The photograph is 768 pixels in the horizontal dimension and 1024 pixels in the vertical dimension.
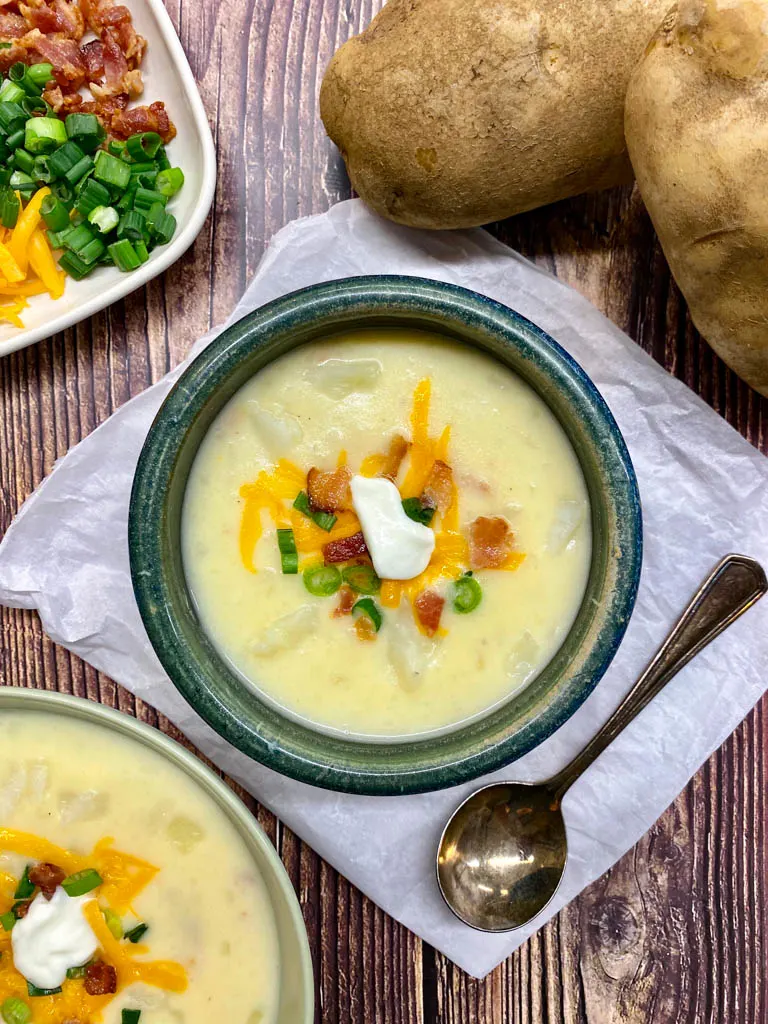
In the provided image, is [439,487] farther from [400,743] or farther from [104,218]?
[104,218]

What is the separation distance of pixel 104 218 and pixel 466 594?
3.15 ft

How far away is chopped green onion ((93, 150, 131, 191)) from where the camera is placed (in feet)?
5.26

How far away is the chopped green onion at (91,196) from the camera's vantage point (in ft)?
5.27

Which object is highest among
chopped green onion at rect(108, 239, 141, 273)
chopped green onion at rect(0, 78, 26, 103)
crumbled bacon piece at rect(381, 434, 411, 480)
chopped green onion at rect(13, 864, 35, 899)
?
chopped green onion at rect(0, 78, 26, 103)

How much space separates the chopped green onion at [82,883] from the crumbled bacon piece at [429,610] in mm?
712

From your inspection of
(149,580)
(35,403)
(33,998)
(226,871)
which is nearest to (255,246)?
(35,403)

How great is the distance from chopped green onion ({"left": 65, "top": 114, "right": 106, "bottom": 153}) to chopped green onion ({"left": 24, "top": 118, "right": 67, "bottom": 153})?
2 centimetres

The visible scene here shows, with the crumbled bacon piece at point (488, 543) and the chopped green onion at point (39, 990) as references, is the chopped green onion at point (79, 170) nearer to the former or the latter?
the crumbled bacon piece at point (488, 543)

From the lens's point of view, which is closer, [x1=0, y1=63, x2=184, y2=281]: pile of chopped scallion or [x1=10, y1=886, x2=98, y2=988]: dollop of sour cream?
[x1=10, y1=886, x2=98, y2=988]: dollop of sour cream

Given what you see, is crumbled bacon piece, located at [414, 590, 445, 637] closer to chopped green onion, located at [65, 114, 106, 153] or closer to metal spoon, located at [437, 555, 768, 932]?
metal spoon, located at [437, 555, 768, 932]

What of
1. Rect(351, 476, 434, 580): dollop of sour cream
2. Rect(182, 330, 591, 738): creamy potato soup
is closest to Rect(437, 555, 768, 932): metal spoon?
Rect(182, 330, 591, 738): creamy potato soup

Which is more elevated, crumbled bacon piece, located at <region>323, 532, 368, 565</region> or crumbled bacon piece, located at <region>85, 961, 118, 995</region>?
crumbled bacon piece, located at <region>323, 532, 368, 565</region>

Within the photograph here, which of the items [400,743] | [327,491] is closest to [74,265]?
[327,491]

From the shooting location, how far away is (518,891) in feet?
5.17
